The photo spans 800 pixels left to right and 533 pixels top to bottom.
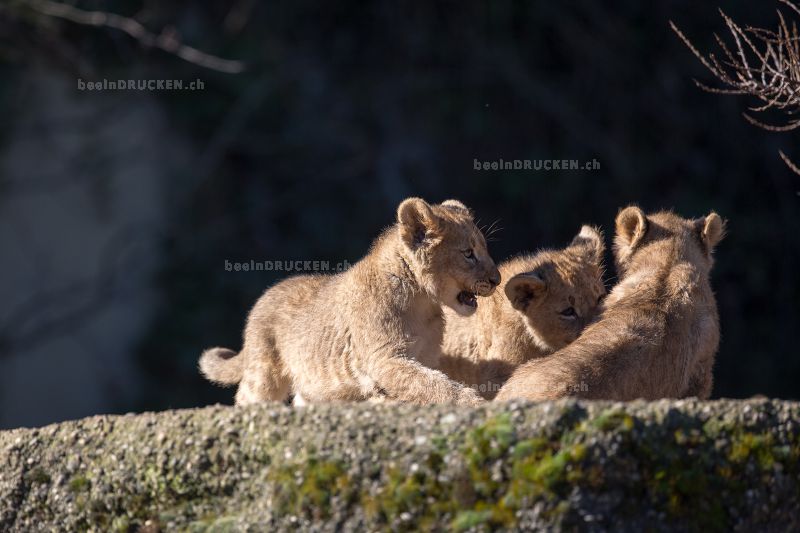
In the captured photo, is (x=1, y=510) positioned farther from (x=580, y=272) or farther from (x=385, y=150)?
(x=385, y=150)

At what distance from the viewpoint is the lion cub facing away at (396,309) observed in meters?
6.29

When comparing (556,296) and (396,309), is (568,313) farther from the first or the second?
(396,309)

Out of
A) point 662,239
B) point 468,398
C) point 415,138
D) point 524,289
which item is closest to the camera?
point 468,398

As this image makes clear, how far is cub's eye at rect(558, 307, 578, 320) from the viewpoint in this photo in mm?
6727

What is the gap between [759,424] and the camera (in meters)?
4.46

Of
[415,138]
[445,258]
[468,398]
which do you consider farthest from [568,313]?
[415,138]

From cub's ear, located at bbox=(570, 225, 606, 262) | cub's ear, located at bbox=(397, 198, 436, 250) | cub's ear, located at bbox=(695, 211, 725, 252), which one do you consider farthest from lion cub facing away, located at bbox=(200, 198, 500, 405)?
cub's ear, located at bbox=(695, 211, 725, 252)

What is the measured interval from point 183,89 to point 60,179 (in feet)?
6.14

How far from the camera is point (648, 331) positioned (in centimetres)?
602

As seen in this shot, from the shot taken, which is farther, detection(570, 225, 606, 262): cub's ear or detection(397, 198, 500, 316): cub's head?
detection(570, 225, 606, 262): cub's ear

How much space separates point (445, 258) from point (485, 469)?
225 centimetres

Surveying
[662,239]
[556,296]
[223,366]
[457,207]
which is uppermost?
[457,207]

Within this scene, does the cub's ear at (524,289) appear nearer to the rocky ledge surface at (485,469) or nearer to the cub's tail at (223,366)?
the cub's tail at (223,366)

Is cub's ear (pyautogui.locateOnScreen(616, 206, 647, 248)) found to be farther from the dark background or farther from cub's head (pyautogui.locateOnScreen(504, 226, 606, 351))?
the dark background
